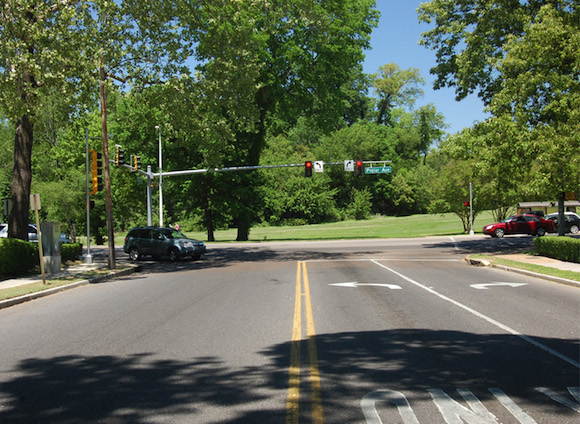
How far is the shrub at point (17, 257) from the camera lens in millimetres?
17969

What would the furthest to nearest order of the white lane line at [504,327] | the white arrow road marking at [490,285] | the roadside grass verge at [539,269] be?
the roadside grass verge at [539,269]
the white arrow road marking at [490,285]
the white lane line at [504,327]

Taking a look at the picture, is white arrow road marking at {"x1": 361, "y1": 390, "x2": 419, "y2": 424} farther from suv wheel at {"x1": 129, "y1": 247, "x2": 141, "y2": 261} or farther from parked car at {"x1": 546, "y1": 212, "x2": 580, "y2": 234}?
parked car at {"x1": 546, "y1": 212, "x2": 580, "y2": 234}

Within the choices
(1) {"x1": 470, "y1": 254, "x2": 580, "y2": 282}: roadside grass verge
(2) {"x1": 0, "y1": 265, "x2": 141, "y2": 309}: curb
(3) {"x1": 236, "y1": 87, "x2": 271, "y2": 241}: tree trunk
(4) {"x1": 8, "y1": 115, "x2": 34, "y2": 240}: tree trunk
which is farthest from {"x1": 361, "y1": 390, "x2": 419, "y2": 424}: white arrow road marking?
(3) {"x1": 236, "y1": 87, "x2": 271, "y2": 241}: tree trunk

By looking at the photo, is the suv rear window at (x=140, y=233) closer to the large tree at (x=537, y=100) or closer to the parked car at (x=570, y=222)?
the large tree at (x=537, y=100)

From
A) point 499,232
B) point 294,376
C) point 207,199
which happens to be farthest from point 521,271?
point 207,199

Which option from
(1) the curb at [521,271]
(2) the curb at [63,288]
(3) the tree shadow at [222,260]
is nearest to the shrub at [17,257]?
(2) the curb at [63,288]

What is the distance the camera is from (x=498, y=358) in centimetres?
644

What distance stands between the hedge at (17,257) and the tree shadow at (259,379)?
12.9m

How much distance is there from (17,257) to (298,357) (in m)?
15.7

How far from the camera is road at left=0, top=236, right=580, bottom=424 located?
15.7 feet

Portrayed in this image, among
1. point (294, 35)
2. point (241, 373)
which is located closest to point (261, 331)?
point (241, 373)

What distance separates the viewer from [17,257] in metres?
18.7

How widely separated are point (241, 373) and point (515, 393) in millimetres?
2902

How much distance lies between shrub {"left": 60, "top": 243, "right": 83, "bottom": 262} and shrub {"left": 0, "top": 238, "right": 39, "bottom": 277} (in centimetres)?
357
